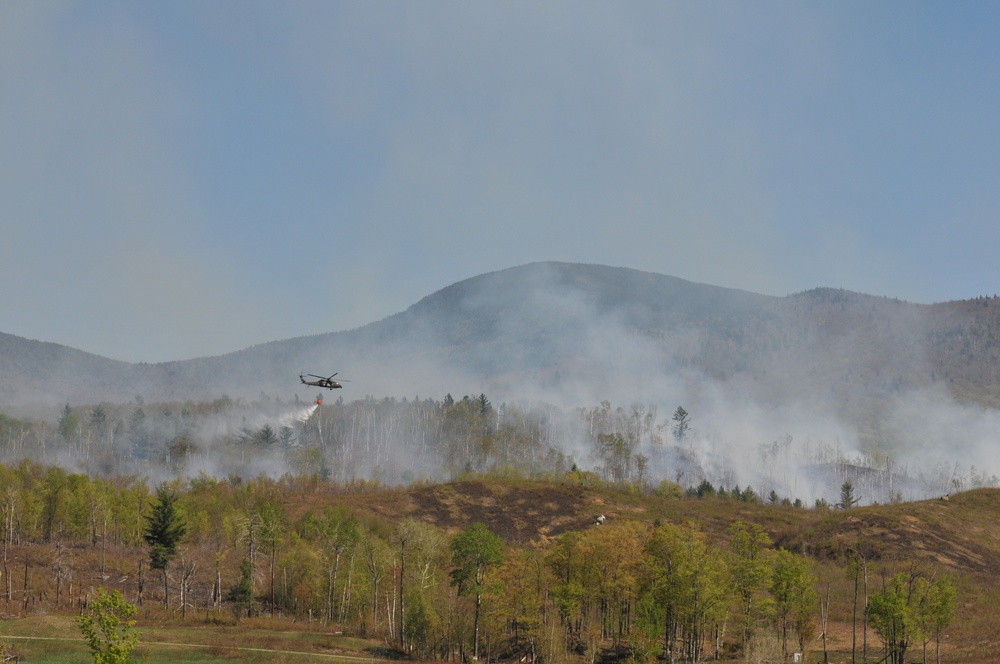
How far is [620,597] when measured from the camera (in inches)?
3893

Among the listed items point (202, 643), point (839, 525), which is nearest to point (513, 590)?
point (202, 643)

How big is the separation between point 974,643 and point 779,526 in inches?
3717

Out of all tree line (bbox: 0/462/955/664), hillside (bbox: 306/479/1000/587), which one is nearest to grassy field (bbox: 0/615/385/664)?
tree line (bbox: 0/462/955/664)

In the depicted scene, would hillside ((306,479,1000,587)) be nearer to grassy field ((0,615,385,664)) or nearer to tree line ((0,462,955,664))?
tree line ((0,462,955,664))

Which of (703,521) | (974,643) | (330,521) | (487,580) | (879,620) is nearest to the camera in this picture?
(879,620)

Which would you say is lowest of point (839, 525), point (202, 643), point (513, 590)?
point (202, 643)

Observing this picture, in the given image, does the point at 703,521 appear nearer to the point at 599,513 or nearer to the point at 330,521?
the point at 599,513

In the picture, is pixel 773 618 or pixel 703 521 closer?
pixel 773 618

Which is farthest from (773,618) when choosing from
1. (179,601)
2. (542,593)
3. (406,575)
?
(179,601)

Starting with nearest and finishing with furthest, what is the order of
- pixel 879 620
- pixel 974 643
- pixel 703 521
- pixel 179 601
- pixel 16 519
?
pixel 879 620 → pixel 974 643 → pixel 179 601 → pixel 16 519 → pixel 703 521

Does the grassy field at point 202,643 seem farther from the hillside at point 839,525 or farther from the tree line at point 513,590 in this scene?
the hillside at point 839,525

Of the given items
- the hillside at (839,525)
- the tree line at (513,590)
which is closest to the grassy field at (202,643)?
the tree line at (513,590)

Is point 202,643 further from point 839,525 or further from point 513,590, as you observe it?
point 839,525

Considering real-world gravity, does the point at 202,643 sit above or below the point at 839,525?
below
